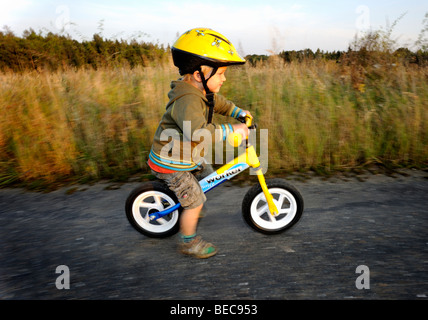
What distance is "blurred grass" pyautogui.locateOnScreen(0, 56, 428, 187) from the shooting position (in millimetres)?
4324

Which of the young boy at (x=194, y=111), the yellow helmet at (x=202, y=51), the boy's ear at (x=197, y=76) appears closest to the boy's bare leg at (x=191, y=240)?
the young boy at (x=194, y=111)

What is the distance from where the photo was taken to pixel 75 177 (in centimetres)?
428

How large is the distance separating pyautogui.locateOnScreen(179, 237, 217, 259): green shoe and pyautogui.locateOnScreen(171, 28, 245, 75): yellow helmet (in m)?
1.33

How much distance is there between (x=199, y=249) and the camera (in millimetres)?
2463

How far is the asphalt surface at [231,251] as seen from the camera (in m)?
2.04

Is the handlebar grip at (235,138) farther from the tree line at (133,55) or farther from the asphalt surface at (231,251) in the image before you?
the tree line at (133,55)

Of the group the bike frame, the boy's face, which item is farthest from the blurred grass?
the boy's face

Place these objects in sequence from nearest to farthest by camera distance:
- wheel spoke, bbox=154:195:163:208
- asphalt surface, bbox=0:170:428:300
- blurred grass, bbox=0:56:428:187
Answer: asphalt surface, bbox=0:170:428:300 → wheel spoke, bbox=154:195:163:208 → blurred grass, bbox=0:56:428:187

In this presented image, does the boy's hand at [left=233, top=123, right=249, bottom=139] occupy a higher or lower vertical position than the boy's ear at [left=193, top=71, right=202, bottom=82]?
lower

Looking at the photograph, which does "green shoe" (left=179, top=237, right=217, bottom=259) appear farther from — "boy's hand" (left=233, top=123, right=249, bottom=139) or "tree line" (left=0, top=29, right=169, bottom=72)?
"tree line" (left=0, top=29, right=169, bottom=72)

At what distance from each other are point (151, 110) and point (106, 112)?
674 mm

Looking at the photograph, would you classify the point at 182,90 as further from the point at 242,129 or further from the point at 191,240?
the point at 191,240

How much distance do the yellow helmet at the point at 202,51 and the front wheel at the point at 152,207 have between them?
3.25ft
